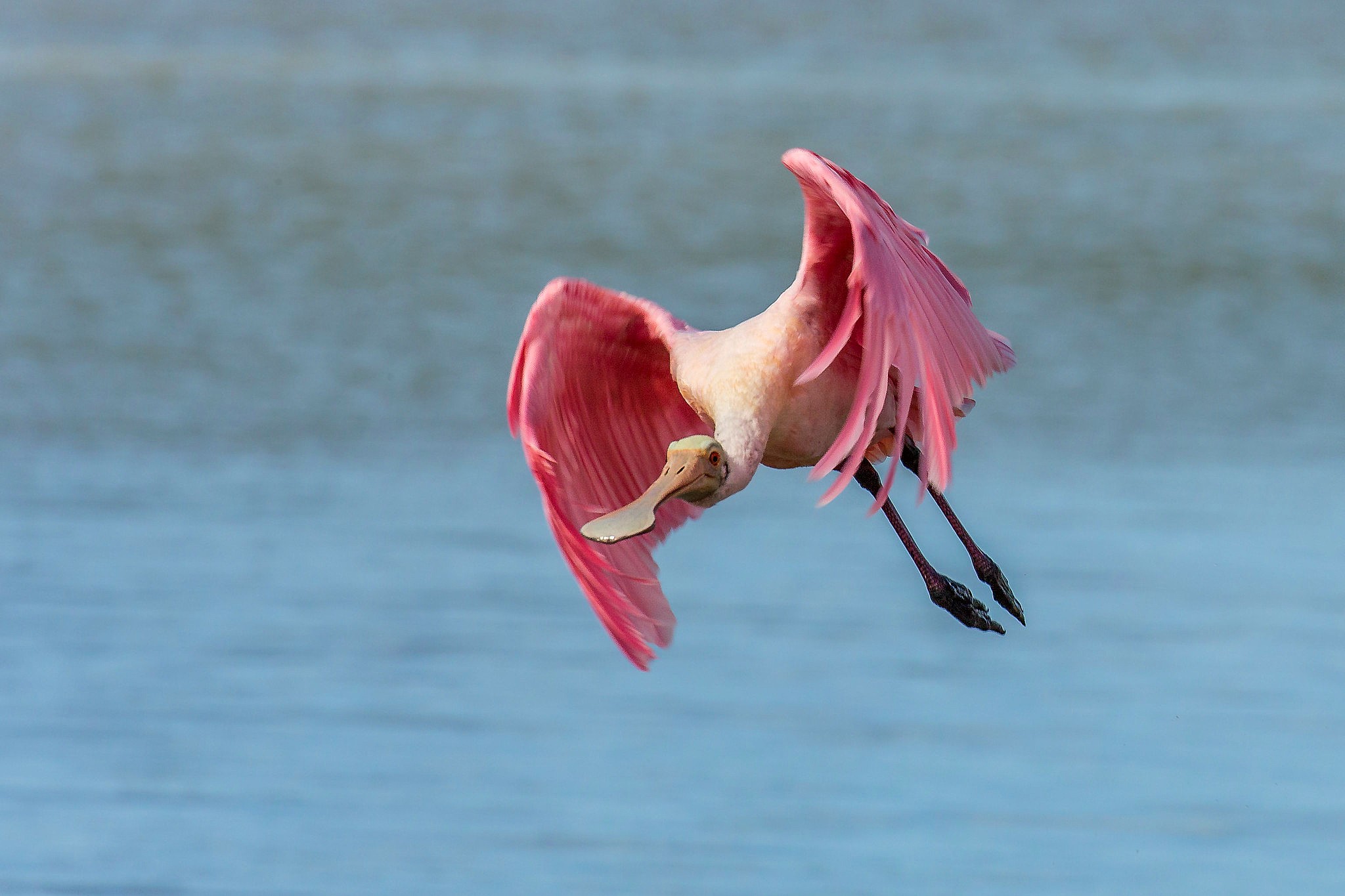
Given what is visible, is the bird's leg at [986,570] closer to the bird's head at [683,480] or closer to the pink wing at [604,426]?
the pink wing at [604,426]

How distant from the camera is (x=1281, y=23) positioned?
3216 centimetres

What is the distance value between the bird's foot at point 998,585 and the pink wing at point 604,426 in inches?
29.7

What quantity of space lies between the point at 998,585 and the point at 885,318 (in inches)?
45.0

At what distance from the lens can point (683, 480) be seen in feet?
17.5

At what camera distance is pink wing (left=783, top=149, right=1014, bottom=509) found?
525cm

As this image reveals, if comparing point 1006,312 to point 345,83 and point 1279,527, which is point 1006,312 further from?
point 345,83

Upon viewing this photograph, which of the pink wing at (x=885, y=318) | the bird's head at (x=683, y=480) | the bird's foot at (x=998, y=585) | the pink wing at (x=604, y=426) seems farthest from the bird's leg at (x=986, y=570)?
the bird's head at (x=683, y=480)

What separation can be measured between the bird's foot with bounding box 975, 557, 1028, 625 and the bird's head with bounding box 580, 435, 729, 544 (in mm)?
982

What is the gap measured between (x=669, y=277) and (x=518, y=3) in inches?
672

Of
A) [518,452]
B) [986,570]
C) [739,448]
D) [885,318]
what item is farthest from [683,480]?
[518,452]

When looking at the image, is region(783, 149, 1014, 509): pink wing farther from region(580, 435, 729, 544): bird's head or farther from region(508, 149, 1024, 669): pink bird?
region(580, 435, 729, 544): bird's head

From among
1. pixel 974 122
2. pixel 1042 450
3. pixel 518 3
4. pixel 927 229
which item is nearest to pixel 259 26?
pixel 518 3

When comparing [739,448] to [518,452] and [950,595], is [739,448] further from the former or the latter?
[518,452]

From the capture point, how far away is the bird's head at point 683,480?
5199mm
